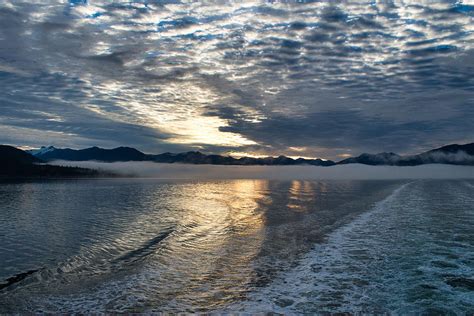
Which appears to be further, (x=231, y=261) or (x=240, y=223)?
(x=240, y=223)

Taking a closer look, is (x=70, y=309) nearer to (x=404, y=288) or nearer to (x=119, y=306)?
(x=119, y=306)

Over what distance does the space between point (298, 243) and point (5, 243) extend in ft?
68.6

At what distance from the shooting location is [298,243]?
23.1 metres

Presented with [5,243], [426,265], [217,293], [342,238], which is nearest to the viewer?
[217,293]

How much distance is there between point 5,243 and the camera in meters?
22.8

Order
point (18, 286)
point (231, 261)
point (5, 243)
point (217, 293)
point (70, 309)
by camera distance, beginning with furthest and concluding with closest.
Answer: point (5, 243) → point (231, 261) → point (18, 286) → point (217, 293) → point (70, 309)

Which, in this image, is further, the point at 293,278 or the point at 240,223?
the point at 240,223

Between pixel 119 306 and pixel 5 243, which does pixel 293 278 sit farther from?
pixel 5 243

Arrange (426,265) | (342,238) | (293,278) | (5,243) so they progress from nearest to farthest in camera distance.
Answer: (293,278) < (426,265) < (5,243) < (342,238)

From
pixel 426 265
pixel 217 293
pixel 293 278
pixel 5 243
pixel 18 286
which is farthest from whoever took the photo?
pixel 5 243

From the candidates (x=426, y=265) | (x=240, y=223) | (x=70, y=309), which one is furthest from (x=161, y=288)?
(x=240, y=223)

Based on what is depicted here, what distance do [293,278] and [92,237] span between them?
1708cm

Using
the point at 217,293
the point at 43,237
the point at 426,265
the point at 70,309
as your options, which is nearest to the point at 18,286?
the point at 70,309

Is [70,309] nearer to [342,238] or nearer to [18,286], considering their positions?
[18,286]
